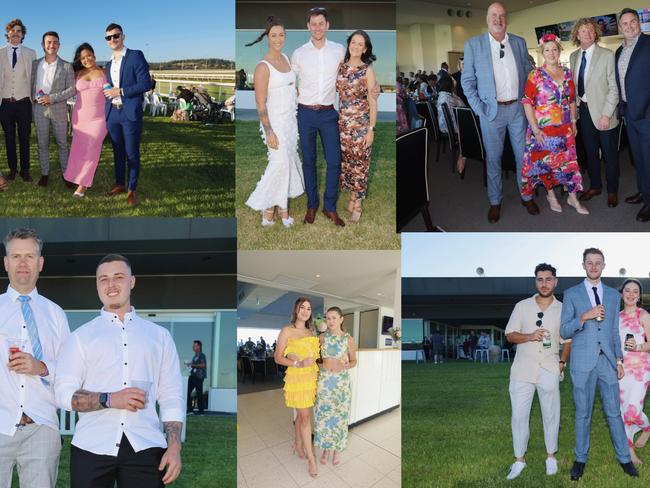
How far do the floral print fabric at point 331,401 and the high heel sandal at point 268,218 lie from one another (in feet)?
3.45

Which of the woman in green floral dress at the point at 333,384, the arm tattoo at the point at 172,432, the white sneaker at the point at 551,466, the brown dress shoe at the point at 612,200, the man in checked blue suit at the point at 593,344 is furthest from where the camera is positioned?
the brown dress shoe at the point at 612,200

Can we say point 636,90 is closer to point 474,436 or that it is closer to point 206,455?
point 474,436

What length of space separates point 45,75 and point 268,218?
2.14m

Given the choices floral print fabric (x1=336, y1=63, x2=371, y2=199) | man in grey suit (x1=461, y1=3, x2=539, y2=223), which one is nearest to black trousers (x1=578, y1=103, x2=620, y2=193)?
man in grey suit (x1=461, y1=3, x2=539, y2=223)

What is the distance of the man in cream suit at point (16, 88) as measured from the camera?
6.47m

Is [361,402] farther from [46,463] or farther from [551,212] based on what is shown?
[46,463]

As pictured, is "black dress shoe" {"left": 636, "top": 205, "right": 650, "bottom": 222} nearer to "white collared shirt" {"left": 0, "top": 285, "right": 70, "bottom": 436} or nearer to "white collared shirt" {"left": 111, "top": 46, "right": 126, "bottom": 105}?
"white collared shirt" {"left": 111, "top": 46, "right": 126, "bottom": 105}

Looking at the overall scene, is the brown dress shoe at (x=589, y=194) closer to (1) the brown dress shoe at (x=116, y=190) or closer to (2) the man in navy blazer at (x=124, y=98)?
(2) the man in navy blazer at (x=124, y=98)

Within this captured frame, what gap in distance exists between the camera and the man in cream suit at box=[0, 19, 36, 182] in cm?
647

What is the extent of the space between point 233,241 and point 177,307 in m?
1.64

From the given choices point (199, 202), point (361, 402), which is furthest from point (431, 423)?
point (199, 202)

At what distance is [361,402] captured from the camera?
22.6 ft

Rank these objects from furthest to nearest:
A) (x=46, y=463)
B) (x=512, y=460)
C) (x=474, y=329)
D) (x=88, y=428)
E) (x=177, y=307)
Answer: (x=177, y=307), (x=474, y=329), (x=512, y=460), (x=46, y=463), (x=88, y=428)

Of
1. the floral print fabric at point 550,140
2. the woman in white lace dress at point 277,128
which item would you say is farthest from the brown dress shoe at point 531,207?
the woman in white lace dress at point 277,128
